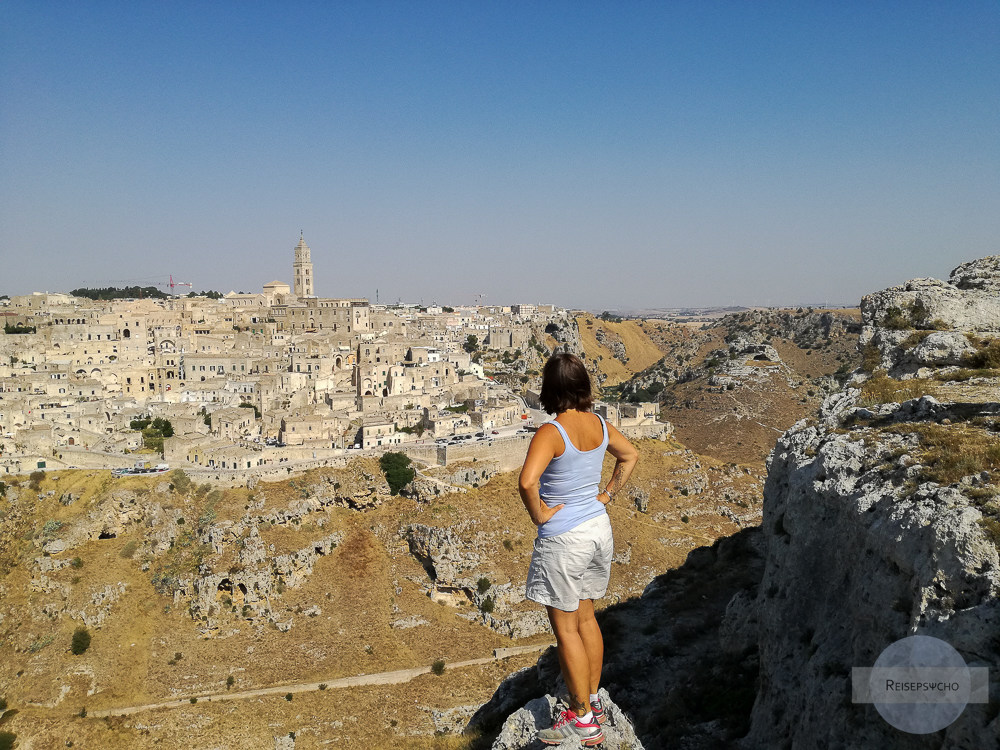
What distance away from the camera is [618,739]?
5.93 meters

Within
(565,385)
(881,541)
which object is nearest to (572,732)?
(565,385)

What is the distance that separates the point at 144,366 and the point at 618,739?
50.8m

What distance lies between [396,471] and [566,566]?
109 feet

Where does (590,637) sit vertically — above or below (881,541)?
below

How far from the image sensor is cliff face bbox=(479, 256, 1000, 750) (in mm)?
5734

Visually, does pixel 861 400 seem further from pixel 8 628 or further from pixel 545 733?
pixel 8 628

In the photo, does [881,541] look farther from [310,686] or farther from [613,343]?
[613,343]

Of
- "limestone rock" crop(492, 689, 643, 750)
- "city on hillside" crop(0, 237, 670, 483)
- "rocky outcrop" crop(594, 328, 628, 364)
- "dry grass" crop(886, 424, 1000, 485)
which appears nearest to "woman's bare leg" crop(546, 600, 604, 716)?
"limestone rock" crop(492, 689, 643, 750)

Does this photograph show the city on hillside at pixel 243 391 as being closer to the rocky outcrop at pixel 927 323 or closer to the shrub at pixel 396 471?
the shrub at pixel 396 471

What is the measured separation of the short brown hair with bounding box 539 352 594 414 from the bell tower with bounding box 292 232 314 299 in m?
82.6

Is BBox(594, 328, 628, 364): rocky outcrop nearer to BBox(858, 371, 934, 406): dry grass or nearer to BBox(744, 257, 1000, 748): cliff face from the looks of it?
BBox(744, 257, 1000, 748): cliff face

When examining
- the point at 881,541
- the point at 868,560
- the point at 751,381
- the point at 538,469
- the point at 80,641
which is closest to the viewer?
the point at 538,469

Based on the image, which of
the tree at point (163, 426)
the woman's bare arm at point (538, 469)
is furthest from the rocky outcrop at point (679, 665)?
the tree at point (163, 426)

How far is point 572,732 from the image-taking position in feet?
18.6
